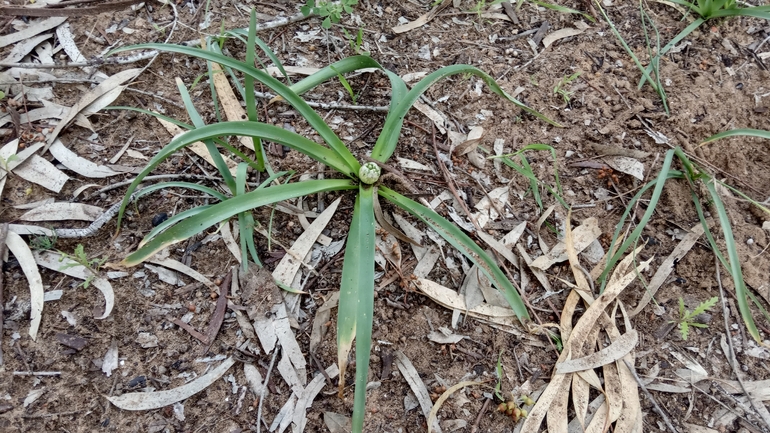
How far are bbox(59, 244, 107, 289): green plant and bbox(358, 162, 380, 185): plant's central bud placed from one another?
882mm

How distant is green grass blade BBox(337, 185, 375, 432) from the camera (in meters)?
1.21

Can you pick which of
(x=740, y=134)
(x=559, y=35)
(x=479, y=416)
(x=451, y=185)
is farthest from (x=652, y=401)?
(x=559, y=35)

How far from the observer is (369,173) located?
155 cm

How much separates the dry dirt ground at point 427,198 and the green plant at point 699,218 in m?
0.05

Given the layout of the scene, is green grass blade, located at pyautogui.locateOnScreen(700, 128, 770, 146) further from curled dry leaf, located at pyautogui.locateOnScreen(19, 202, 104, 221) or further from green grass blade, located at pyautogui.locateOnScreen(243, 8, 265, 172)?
curled dry leaf, located at pyautogui.locateOnScreen(19, 202, 104, 221)

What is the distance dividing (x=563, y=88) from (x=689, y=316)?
3.40ft

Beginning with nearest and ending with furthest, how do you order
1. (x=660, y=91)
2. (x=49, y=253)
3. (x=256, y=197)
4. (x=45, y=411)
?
1. (x=45, y=411)
2. (x=256, y=197)
3. (x=49, y=253)
4. (x=660, y=91)

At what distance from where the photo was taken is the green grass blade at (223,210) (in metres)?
1.27

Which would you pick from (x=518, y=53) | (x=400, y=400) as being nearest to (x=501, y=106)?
(x=518, y=53)

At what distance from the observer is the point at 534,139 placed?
74.4 inches

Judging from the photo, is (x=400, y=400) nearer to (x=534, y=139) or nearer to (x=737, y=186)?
(x=534, y=139)

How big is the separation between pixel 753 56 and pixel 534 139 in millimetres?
1264

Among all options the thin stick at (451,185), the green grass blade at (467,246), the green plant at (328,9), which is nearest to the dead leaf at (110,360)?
the green grass blade at (467,246)

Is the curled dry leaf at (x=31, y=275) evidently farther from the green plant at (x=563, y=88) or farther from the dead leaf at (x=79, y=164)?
the green plant at (x=563, y=88)
